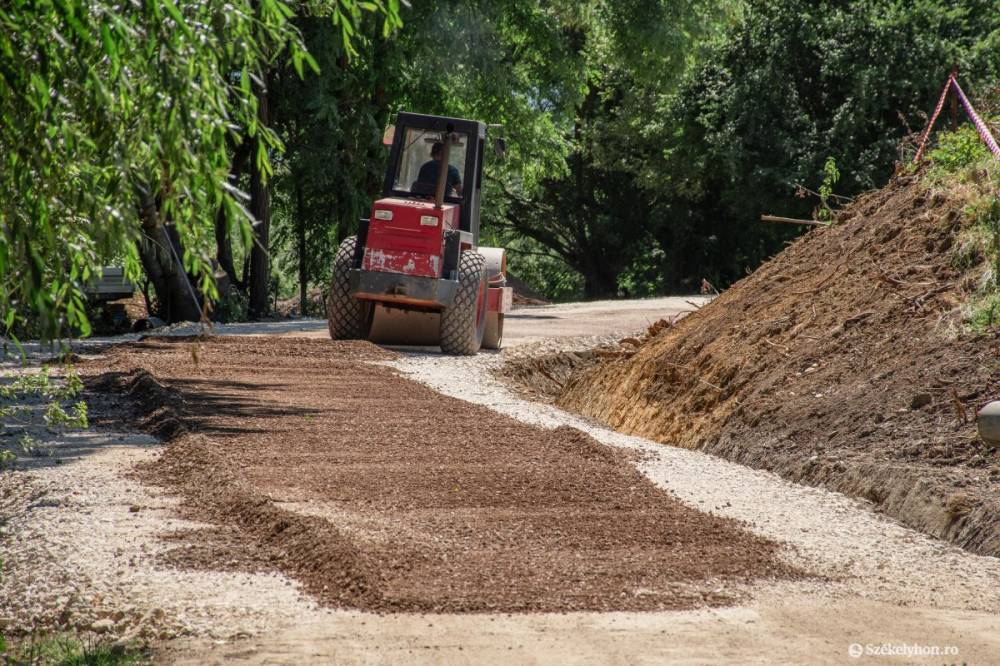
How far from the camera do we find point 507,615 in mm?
5434

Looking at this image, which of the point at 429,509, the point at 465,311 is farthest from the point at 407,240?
the point at 429,509

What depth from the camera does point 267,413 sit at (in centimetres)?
1096

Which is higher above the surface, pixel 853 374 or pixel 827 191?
pixel 827 191

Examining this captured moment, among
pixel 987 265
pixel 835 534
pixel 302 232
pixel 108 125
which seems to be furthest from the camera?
pixel 302 232

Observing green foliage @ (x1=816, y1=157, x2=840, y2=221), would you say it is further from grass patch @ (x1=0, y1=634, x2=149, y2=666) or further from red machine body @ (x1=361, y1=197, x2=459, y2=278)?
grass patch @ (x1=0, y1=634, x2=149, y2=666)

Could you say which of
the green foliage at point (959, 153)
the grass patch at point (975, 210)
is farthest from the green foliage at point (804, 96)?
the grass patch at point (975, 210)

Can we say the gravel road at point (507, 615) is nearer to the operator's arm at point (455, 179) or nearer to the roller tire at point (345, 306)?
the roller tire at point (345, 306)

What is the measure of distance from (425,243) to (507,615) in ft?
Answer: 35.3

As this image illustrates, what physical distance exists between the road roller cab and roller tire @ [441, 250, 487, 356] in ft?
0.04

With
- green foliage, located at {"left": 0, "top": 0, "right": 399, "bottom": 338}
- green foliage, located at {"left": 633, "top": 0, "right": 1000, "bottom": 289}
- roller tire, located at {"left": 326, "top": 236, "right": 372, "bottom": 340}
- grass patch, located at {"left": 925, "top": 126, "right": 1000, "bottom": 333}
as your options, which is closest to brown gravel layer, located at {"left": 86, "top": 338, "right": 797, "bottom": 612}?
green foliage, located at {"left": 0, "top": 0, "right": 399, "bottom": 338}

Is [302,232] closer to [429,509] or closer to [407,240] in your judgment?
[407,240]

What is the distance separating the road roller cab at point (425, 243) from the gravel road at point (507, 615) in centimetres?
788

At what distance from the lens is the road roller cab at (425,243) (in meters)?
15.9

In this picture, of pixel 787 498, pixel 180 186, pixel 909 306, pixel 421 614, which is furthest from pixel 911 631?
pixel 909 306
